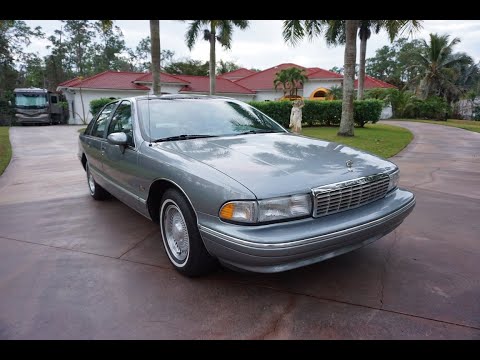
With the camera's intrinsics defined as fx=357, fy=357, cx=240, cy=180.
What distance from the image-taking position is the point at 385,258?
3.40m

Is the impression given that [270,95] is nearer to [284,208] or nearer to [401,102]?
[401,102]

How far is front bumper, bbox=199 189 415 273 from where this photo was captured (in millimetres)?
2311

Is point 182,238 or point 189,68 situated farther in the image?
point 189,68

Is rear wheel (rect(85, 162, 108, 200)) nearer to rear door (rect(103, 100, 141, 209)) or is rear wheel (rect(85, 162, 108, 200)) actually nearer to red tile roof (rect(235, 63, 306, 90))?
rear door (rect(103, 100, 141, 209))

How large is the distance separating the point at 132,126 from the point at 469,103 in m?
38.6

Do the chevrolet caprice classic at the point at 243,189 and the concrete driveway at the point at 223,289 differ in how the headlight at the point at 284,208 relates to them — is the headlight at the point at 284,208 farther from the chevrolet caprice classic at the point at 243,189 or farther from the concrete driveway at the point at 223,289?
Answer: the concrete driveway at the point at 223,289

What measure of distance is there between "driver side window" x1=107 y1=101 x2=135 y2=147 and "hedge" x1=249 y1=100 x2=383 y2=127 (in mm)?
14454

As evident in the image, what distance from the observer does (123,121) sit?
13.6 ft

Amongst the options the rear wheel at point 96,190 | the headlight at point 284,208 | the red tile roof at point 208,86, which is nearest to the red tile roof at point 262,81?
the red tile roof at point 208,86

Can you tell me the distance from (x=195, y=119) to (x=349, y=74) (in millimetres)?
10726

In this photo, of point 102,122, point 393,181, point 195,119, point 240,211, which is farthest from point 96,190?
point 393,181
